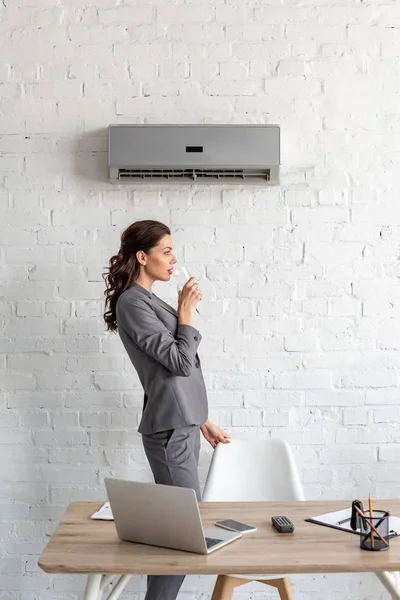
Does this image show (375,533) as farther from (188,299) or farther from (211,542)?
(188,299)

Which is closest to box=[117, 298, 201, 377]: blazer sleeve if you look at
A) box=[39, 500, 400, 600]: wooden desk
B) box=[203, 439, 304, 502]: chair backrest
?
box=[203, 439, 304, 502]: chair backrest

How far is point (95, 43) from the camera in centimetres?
329

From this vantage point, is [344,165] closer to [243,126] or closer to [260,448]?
[243,126]

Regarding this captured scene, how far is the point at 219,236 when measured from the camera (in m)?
3.29

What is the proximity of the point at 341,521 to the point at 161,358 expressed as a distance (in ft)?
2.91

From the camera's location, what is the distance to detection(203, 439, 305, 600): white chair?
2850 millimetres

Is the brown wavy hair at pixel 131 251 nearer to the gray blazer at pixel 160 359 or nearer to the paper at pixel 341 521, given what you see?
the gray blazer at pixel 160 359

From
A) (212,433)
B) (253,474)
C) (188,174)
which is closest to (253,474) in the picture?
(253,474)

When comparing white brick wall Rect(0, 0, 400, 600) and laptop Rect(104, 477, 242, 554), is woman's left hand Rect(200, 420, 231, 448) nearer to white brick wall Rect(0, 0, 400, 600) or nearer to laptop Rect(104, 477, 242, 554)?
white brick wall Rect(0, 0, 400, 600)

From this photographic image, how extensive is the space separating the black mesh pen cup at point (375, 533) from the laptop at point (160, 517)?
0.32m

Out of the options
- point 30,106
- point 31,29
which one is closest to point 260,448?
point 30,106

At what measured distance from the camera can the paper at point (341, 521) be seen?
6.66ft

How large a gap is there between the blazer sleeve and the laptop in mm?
808

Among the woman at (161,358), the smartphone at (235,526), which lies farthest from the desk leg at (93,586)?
the woman at (161,358)
